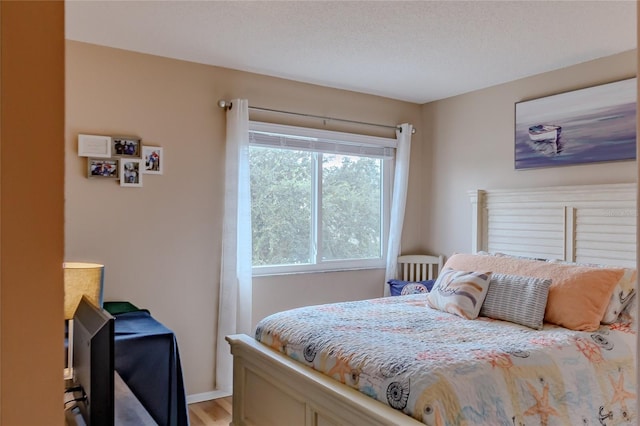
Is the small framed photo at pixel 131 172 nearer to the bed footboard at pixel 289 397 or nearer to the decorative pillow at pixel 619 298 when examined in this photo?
the bed footboard at pixel 289 397

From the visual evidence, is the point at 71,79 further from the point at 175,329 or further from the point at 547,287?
the point at 547,287

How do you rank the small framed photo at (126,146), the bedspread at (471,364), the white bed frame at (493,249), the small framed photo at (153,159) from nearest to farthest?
the bedspread at (471,364), the white bed frame at (493,249), the small framed photo at (126,146), the small framed photo at (153,159)

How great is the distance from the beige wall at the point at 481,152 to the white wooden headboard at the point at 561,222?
0.37ft

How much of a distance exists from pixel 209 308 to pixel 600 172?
9.13ft

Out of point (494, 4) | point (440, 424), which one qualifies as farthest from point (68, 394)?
point (494, 4)

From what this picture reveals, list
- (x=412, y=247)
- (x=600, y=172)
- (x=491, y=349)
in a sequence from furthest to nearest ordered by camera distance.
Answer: (x=412, y=247)
(x=600, y=172)
(x=491, y=349)

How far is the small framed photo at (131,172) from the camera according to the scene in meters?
3.08

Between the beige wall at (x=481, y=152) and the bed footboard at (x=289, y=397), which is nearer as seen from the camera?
the bed footboard at (x=289, y=397)

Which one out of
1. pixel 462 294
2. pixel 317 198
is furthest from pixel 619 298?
pixel 317 198

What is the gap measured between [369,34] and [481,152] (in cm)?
166

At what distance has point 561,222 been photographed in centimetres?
334

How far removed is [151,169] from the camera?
3.19 meters

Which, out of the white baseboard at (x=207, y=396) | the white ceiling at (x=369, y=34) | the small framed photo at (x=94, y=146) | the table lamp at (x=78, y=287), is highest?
the white ceiling at (x=369, y=34)

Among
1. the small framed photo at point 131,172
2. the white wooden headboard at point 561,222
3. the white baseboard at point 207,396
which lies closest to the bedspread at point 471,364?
the white wooden headboard at point 561,222
